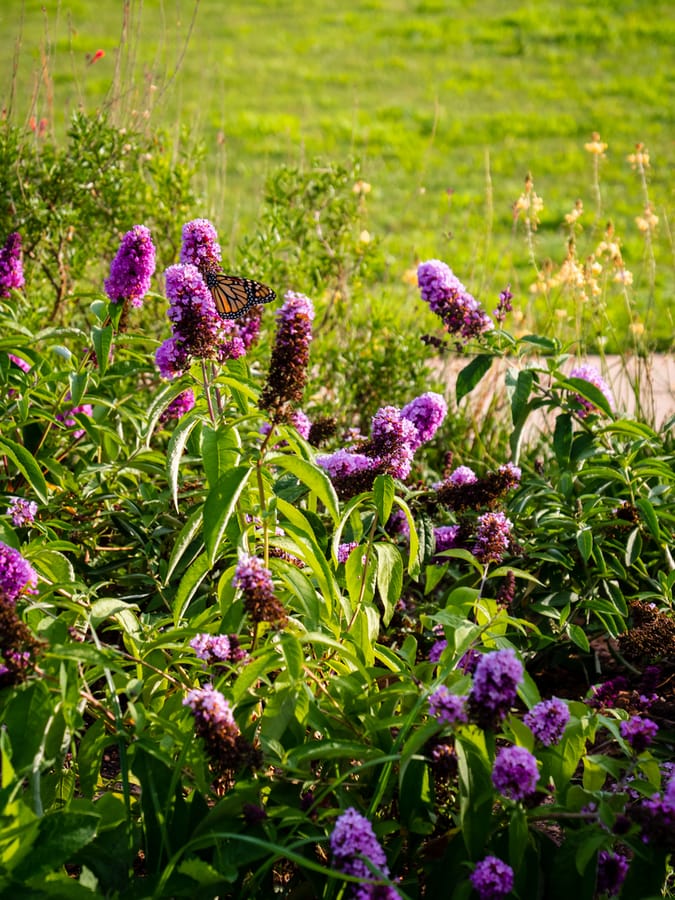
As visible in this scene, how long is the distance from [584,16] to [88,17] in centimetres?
813

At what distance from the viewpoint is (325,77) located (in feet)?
54.5

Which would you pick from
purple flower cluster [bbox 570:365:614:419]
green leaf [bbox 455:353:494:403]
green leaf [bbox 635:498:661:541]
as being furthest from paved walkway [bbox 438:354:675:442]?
green leaf [bbox 635:498:661:541]

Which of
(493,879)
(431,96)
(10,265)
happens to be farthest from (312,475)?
(431,96)

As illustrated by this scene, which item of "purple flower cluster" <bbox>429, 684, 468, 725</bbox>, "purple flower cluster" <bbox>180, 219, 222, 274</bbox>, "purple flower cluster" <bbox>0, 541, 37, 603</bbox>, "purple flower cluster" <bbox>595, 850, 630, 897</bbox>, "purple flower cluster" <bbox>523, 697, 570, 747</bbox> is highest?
"purple flower cluster" <bbox>180, 219, 222, 274</bbox>

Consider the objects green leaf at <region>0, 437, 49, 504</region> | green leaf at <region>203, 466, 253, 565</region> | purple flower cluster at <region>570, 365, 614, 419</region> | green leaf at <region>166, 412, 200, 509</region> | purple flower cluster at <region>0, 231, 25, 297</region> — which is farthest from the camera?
purple flower cluster at <region>0, 231, 25, 297</region>

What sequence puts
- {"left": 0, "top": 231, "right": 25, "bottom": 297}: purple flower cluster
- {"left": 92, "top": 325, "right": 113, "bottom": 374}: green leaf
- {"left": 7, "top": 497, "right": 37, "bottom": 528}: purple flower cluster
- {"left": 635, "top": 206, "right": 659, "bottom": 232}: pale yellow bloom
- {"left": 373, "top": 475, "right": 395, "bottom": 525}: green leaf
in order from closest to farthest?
1. {"left": 373, "top": 475, "right": 395, "bottom": 525}: green leaf
2. {"left": 7, "top": 497, "right": 37, "bottom": 528}: purple flower cluster
3. {"left": 92, "top": 325, "right": 113, "bottom": 374}: green leaf
4. {"left": 0, "top": 231, "right": 25, "bottom": 297}: purple flower cluster
5. {"left": 635, "top": 206, "right": 659, "bottom": 232}: pale yellow bloom

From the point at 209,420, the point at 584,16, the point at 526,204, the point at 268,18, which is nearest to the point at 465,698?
the point at 209,420

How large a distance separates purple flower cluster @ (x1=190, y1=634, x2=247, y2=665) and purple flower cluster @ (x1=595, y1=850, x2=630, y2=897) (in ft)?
2.59

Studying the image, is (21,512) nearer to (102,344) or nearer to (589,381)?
(102,344)

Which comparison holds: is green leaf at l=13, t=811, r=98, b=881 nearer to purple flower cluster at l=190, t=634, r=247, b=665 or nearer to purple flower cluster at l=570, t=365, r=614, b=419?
purple flower cluster at l=190, t=634, r=247, b=665

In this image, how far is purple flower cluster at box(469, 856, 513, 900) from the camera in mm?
1902

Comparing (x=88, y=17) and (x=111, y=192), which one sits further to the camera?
(x=88, y=17)

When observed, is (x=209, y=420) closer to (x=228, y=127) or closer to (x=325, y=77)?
(x=228, y=127)

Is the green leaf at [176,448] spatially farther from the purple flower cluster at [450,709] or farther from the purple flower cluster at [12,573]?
the purple flower cluster at [450,709]
